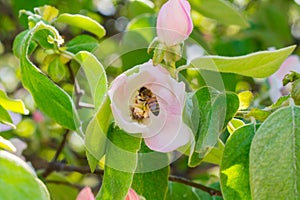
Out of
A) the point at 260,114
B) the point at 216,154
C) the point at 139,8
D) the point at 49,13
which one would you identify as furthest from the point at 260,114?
the point at 139,8

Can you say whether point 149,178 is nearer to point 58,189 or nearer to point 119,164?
point 119,164

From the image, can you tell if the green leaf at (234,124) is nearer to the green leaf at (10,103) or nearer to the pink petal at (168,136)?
the pink petal at (168,136)

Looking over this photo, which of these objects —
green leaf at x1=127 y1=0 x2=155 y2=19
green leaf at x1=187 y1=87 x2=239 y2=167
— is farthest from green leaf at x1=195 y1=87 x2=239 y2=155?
green leaf at x1=127 y1=0 x2=155 y2=19

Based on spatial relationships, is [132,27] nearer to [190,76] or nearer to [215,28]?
[190,76]

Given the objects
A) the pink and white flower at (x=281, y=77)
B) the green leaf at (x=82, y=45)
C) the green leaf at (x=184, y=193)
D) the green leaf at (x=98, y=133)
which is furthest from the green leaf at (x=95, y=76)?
the pink and white flower at (x=281, y=77)

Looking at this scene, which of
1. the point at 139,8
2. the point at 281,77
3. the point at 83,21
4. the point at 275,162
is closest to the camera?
the point at 275,162

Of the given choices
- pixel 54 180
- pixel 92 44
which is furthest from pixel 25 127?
pixel 92 44
